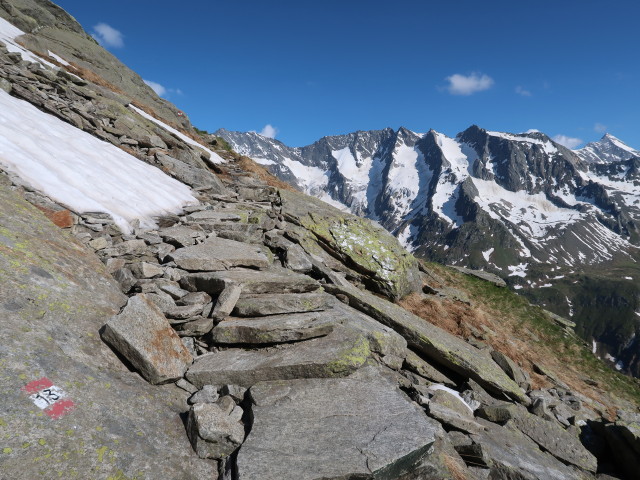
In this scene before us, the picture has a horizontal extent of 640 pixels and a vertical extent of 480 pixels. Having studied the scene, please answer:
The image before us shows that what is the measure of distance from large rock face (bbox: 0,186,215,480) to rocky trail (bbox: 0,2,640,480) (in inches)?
0.8

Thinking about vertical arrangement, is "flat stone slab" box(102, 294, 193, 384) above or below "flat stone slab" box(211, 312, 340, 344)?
below

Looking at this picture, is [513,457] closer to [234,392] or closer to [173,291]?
[234,392]

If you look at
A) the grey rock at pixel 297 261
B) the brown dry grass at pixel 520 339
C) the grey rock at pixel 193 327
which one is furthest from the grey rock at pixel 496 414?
the grey rock at pixel 193 327

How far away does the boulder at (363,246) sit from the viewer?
58.5 feet

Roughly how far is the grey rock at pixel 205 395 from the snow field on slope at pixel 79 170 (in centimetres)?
687

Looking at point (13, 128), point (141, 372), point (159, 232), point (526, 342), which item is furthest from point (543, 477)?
point (13, 128)

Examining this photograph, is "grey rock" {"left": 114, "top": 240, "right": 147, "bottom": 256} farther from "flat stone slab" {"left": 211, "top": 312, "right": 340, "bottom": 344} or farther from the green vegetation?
the green vegetation

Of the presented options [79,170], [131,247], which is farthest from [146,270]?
[79,170]

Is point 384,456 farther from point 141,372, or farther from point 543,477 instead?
point 543,477

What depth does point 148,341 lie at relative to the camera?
6.41 meters

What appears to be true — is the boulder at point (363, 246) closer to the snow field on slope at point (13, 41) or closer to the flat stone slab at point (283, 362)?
the flat stone slab at point (283, 362)

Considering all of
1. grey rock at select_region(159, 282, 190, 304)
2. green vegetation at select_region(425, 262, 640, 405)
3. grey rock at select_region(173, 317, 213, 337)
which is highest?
green vegetation at select_region(425, 262, 640, 405)

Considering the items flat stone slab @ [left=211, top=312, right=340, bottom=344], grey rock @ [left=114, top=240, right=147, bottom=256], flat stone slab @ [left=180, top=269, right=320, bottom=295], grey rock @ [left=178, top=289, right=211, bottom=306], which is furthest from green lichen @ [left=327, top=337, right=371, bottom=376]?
grey rock @ [left=114, top=240, right=147, bottom=256]

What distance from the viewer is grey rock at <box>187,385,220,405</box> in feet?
20.5
